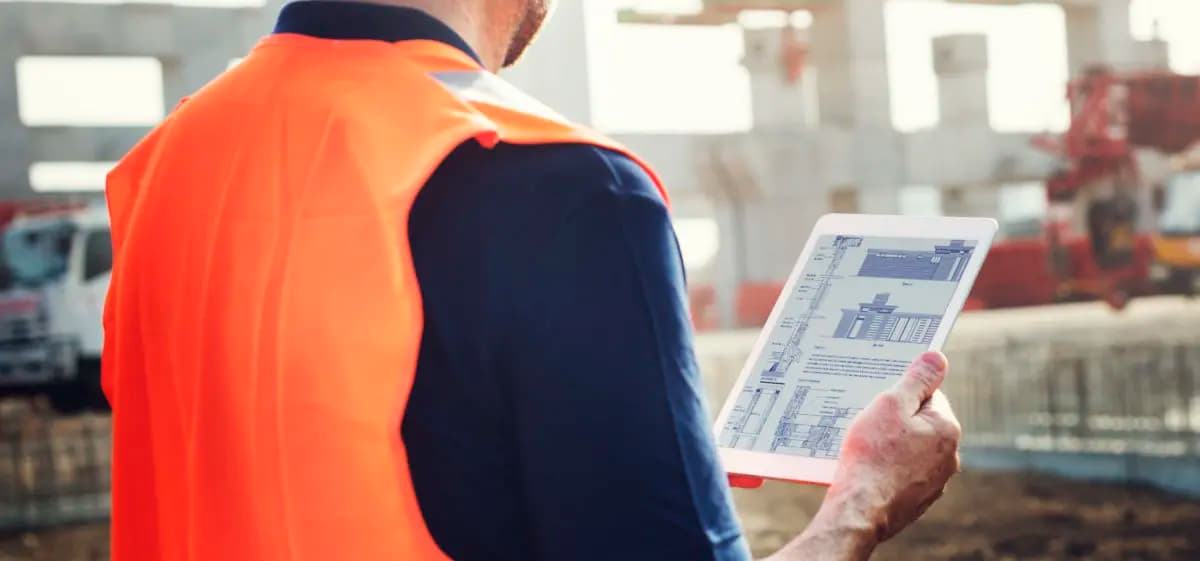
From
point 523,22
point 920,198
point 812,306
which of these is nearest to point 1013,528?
point 812,306

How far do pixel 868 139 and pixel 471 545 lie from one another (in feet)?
71.4

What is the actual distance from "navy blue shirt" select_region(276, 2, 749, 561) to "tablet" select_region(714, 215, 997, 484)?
1.08 ft

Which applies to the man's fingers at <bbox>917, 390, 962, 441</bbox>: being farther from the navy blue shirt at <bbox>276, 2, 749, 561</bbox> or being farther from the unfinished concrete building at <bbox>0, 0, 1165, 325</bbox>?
the unfinished concrete building at <bbox>0, 0, 1165, 325</bbox>

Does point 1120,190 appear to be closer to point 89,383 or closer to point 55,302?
point 89,383

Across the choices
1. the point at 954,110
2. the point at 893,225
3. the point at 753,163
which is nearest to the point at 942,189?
the point at 954,110

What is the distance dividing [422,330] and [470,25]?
10.7 inches

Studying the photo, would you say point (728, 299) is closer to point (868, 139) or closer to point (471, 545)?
point (868, 139)

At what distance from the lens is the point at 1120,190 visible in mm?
21250

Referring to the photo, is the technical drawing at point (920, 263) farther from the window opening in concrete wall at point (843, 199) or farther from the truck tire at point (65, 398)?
the window opening in concrete wall at point (843, 199)

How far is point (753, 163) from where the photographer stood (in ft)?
72.3

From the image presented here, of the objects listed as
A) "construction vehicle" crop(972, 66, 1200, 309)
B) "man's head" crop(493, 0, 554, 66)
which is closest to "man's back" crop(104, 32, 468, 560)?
"man's head" crop(493, 0, 554, 66)

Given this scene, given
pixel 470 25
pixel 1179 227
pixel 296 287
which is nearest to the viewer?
pixel 296 287

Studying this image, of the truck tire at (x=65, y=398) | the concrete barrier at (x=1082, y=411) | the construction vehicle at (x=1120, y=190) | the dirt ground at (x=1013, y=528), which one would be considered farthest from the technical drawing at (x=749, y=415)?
the construction vehicle at (x=1120, y=190)

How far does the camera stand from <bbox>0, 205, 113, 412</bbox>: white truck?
17203 mm
